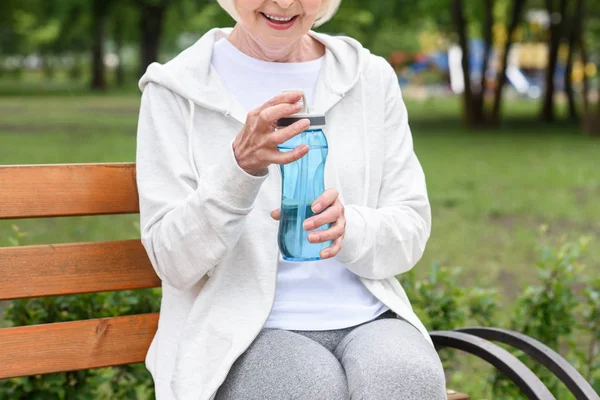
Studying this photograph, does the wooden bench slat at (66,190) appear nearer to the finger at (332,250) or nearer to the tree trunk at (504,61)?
the finger at (332,250)

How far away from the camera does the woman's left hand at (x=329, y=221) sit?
89.3 inches

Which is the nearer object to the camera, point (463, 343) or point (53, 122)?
point (463, 343)

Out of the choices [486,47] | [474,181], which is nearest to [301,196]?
[474,181]

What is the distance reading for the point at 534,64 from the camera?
57.8 meters

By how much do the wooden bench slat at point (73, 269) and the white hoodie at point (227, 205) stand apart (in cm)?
28

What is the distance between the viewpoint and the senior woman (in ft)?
7.55

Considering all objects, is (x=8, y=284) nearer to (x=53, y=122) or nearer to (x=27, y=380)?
(x=27, y=380)

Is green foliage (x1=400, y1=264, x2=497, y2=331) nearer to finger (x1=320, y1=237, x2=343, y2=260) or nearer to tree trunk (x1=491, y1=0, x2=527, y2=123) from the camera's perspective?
finger (x1=320, y1=237, x2=343, y2=260)

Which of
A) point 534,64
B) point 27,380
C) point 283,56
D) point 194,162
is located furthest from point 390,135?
point 534,64

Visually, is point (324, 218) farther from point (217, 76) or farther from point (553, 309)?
point (553, 309)

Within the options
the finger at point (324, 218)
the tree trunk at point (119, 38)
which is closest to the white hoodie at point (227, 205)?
the finger at point (324, 218)

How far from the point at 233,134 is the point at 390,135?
455 millimetres

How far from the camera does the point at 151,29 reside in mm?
34906

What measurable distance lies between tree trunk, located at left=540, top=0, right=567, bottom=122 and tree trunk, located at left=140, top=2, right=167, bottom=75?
12534mm
